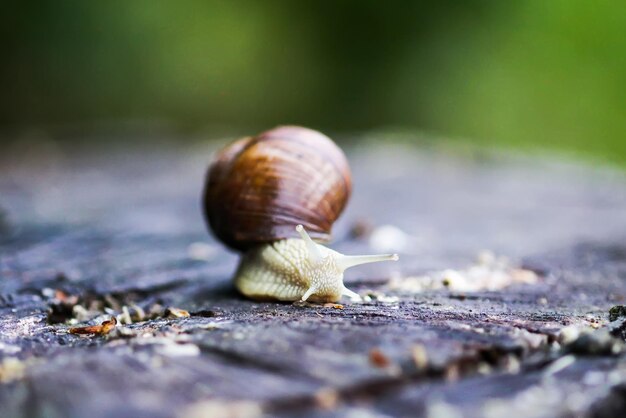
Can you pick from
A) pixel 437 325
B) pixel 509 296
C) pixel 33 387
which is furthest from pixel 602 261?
pixel 33 387

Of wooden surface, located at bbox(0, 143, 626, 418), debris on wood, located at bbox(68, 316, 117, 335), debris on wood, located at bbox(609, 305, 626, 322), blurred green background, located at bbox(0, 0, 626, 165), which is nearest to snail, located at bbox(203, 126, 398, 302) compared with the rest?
wooden surface, located at bbox(0, 143, 626, 418)

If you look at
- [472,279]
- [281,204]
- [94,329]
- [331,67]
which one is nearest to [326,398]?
[94,329]

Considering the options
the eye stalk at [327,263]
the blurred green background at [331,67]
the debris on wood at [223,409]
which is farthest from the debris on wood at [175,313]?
the blurred green background at [331,67]

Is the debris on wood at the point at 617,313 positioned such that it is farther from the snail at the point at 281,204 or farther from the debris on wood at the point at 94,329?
the debris on wood at the point at 94,329

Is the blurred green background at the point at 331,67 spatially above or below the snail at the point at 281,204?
above

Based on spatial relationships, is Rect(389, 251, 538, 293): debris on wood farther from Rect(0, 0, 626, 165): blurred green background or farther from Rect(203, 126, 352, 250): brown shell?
Rect(0, 0, 626, 165): blurred green background

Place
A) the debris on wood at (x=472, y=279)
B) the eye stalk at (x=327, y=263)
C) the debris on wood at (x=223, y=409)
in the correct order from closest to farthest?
the debris on wood at (x=223, y=409) → the eye stalk at (x=327, y=263) → the debris on wood at (x=472, y=279)
